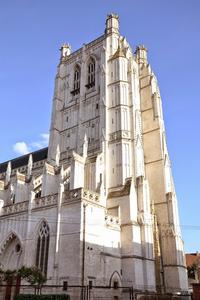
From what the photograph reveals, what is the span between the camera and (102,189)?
2995 cm

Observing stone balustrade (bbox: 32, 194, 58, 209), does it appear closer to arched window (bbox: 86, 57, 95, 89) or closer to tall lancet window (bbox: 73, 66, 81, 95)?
arched window (bbox: 86, 57, 95, 89)

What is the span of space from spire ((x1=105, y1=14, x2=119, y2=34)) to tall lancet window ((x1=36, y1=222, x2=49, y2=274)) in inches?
1142

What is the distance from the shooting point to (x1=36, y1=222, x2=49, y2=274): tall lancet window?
80.4ft

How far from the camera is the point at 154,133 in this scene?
125ft

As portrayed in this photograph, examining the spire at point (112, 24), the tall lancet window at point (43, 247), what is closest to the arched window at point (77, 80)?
the spire at point (112, 24)

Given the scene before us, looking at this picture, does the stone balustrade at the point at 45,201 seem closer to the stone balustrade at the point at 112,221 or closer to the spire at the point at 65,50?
the stone balustrade at the point at 112,221

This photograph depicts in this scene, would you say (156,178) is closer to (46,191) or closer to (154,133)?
(154,133)

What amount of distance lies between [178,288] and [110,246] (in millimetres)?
8077

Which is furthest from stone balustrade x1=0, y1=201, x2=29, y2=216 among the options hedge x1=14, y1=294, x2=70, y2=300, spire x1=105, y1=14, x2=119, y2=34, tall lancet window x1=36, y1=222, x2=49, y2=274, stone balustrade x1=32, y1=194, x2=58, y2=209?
spire x1=105, y1=14, x2=119, y2=34

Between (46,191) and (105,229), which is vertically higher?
(46,191)

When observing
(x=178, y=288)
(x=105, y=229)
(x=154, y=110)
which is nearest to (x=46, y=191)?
(x=105, y=229)

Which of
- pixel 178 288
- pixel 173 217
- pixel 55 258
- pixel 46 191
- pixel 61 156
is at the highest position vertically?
pixel 61 156

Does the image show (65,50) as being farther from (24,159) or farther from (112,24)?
(24,159)

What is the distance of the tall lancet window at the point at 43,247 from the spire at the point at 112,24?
2900 cm
